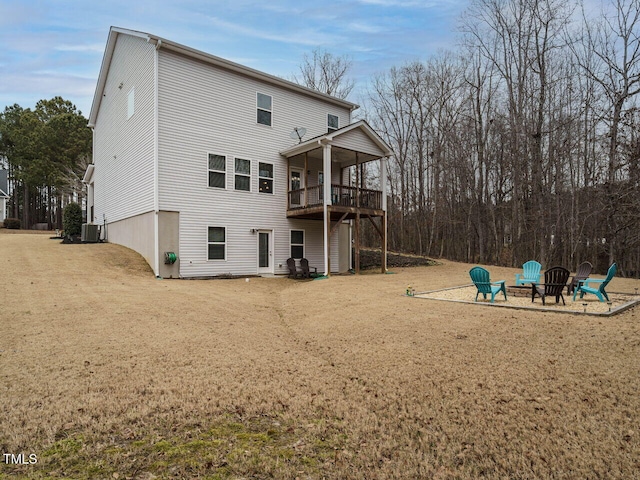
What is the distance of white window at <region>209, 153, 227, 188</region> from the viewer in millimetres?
14859

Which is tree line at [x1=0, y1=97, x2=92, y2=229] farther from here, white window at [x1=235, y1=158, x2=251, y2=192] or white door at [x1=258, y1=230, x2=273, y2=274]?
white door at [x1=258, y1=230, x2=273, y2=274]

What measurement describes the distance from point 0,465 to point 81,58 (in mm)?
23558

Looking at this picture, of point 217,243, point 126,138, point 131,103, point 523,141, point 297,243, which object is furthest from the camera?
point 523,141

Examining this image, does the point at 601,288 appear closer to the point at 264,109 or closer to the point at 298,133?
the point at 298,133

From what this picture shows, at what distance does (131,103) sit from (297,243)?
9254mm

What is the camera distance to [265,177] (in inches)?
646

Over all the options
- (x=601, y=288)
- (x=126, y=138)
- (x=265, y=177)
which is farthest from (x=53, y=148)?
(x=601, y=288)

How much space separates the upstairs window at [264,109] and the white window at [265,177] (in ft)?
6.18

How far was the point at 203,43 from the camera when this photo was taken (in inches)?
698

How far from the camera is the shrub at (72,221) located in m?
18.2

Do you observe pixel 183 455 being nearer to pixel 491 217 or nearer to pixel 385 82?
pixel 491 217

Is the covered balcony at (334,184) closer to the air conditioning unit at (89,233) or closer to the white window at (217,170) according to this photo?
the white window at (217,170)

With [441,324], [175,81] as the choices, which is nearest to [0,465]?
[441,324]

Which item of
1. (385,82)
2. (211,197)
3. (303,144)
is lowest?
(211,197)
